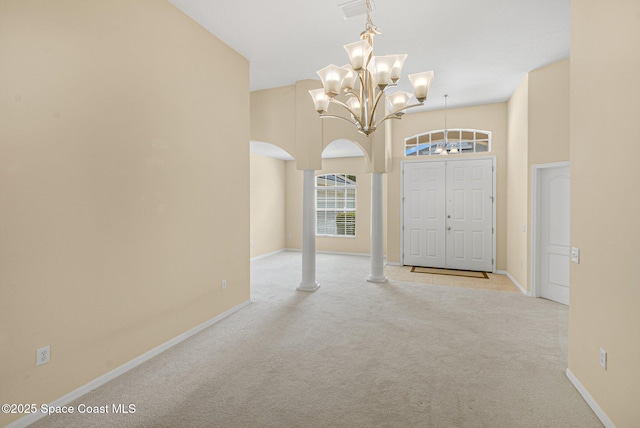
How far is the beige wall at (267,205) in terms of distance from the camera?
789 cm

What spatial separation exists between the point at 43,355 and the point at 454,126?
6.90 m

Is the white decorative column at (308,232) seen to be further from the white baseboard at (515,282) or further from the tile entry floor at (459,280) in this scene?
the white baseboard at (515,282)

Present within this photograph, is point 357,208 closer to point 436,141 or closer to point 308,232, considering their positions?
point 436,141

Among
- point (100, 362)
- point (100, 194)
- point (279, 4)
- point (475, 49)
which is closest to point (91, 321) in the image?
point (100, 362)

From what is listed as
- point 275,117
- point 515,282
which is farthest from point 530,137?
point 275,117

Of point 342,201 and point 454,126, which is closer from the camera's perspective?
point 454,126

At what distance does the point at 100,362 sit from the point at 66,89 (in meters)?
2.05

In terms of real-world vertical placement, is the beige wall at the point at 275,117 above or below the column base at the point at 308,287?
above

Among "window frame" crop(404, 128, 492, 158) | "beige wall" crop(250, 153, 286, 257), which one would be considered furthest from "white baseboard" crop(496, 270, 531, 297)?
"beige wall" crop(250, 153, 286, 257)

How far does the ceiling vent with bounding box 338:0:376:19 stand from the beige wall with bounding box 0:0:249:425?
156cm

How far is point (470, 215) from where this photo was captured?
6.26m

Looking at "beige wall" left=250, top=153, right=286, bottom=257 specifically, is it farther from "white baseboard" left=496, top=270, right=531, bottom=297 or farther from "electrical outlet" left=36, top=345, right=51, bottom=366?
"electrical outlet" left=36, top=345, right=51, bottom=366

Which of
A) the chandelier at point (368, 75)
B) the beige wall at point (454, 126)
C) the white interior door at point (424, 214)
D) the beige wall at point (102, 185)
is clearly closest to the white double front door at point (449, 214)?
the white interior door at point (424, 214)

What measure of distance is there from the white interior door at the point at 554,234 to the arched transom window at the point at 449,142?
6.14ft
